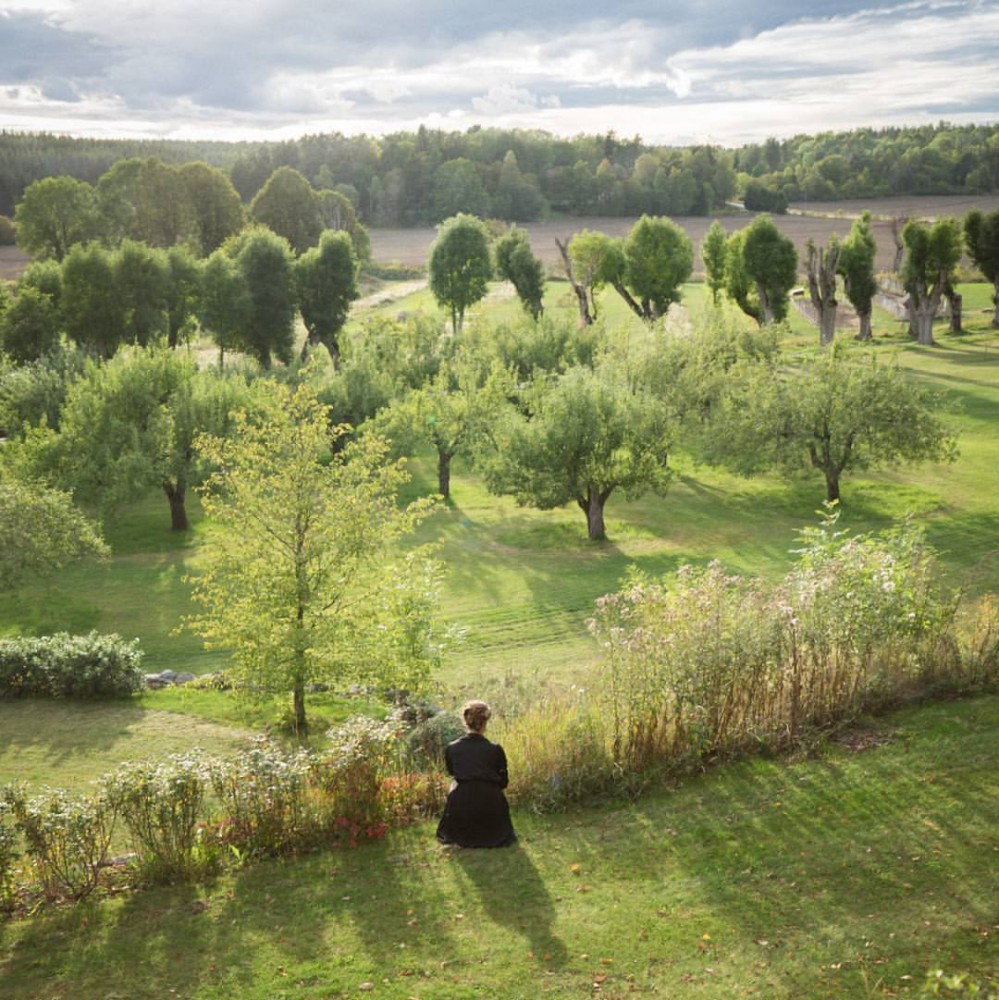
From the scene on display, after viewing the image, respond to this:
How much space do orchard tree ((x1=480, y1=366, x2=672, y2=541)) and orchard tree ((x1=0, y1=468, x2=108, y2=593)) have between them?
45.3ft

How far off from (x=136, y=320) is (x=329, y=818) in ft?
172

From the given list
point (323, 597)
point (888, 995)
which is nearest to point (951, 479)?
point (323, 597)

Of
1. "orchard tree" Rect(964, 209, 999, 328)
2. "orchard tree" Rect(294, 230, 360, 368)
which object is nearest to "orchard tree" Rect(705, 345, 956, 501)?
"orchard tree" Rect(294, 230, 360, 368)

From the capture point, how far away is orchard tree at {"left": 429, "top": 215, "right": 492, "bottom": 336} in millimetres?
71625

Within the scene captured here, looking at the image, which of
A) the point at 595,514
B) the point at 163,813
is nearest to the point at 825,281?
the point at 595,514

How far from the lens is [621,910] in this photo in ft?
31.5

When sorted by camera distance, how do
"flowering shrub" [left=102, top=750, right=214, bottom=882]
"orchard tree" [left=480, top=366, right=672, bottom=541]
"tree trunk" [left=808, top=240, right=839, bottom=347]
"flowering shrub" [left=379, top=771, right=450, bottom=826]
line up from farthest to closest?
"tree trunk" [left=808, top=240, right=839, bottom=347] → "orchard tree" [left=480, top=366, right=672, bottom=541] → "flowering shrub" [left=379, top=771, right=450, bottom=826] → "flowering shrub" [left=102, top=750, right=214, bottom=882]

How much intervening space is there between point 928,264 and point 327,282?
40069 mm

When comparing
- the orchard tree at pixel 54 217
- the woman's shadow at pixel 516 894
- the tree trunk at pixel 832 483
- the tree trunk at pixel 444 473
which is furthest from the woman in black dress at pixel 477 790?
the orchard tree at pixel 54 217

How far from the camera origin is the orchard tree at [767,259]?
63.3m

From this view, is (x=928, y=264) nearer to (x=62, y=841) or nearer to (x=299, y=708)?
(x=299, y=708)

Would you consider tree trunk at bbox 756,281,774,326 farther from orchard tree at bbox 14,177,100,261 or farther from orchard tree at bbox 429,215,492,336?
orchard tree at bbox 14,177,100,261

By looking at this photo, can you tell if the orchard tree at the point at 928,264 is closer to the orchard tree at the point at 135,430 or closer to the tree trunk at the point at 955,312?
the tree trunk at the point at 955,312

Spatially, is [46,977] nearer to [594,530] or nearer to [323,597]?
[323,597]
